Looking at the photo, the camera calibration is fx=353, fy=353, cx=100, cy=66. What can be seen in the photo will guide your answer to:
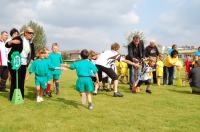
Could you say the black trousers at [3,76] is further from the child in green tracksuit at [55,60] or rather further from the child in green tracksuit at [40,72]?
the child in green tracksuit at [40,72]

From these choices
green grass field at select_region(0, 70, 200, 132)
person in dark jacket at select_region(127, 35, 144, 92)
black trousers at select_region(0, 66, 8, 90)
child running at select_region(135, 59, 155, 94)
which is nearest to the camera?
green grass field at select_region(0, 70, 200, 132)

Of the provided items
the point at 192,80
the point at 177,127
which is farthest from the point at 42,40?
the point at 177,127

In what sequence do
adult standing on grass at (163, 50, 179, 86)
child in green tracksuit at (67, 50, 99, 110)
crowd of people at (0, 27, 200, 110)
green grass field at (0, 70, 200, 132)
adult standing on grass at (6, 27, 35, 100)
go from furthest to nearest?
1. adult standing on grass at (163, 50, 179, 86)
2. adult standing on grass at (6, 27, 35, 100)
3. crowd of people at (0, 27, 200, 110)
4. child in green tracksuit at (67, 50, 99, 110)
5. green grass field at (0, 70, 200, 132)

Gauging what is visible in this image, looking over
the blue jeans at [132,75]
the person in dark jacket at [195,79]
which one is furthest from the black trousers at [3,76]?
the person in dark jacket at [195,79]

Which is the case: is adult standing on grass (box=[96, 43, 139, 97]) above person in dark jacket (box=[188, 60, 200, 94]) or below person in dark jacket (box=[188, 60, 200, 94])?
above

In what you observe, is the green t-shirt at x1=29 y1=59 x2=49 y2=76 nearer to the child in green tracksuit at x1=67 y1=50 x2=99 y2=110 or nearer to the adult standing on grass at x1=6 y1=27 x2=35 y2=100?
the adult standing on grass at x1=6 y1=27 x2=35 y2=100

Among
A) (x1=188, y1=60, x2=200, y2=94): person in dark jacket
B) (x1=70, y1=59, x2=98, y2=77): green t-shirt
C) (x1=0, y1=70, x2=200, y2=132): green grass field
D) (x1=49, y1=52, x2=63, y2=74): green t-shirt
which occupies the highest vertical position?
(x1=49, y1=52, x2=63, y2=74): green t-shirt

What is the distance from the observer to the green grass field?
7.23 m

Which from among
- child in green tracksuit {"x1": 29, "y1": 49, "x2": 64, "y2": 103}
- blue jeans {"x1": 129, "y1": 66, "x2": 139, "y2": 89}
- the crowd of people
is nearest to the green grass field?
child in green tracksuit {"x1": 29, "y1": 49, "x2": 64, "y2": 103}

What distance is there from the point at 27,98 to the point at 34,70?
1.01m

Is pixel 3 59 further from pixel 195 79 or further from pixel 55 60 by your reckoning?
pixel 195 79

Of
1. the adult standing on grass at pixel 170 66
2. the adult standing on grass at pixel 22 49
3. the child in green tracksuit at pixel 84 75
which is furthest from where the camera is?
the adult standing on grass at pixel 170 66

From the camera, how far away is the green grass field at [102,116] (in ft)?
23.7

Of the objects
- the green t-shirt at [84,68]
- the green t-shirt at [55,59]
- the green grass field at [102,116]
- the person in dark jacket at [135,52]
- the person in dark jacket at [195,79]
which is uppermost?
the person in dark jacket at [135,52]
